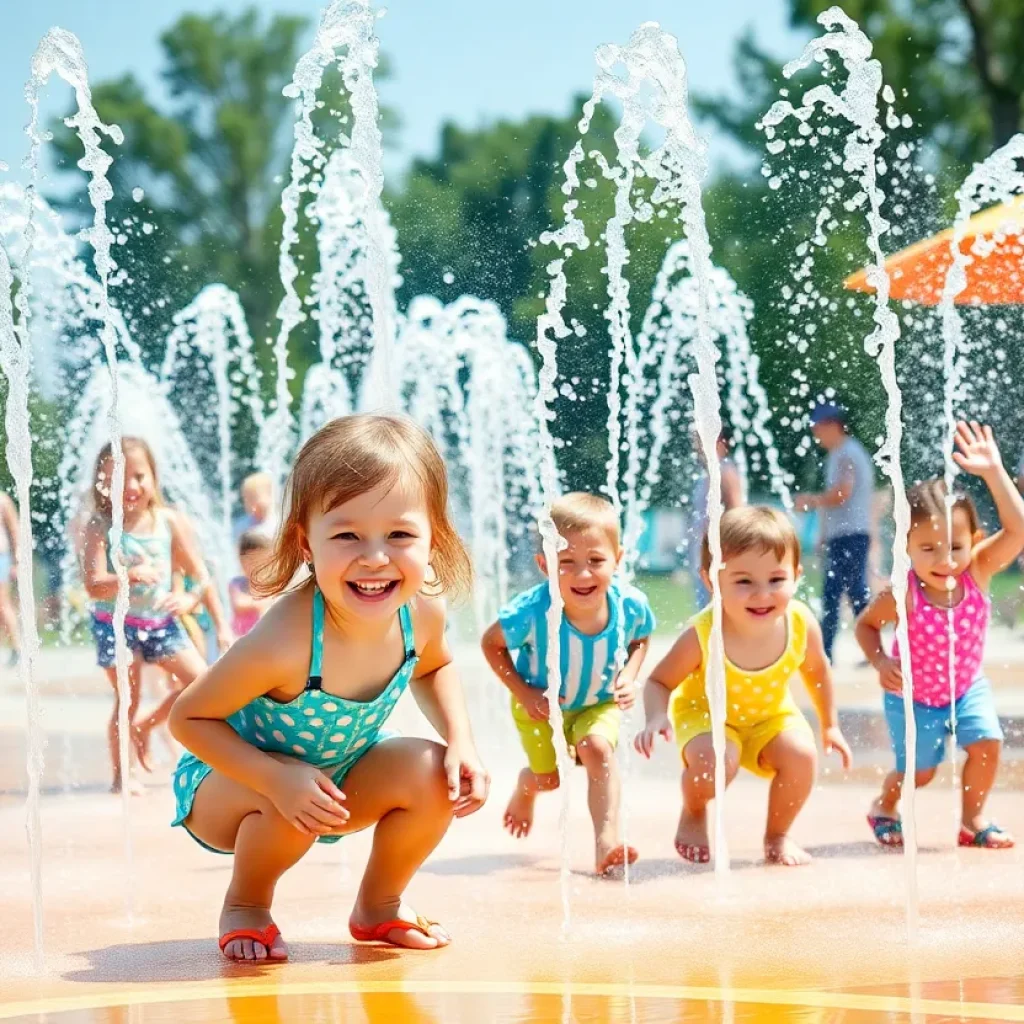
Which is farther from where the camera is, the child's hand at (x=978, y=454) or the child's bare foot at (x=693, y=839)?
the child's hand at (x=978, y=454)

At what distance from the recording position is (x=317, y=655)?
3285 millimetres

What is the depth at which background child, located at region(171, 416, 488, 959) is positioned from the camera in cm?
322

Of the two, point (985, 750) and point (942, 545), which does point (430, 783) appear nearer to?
point (985, 750)

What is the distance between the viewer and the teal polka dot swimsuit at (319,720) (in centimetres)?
330

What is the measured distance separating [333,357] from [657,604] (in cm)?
529

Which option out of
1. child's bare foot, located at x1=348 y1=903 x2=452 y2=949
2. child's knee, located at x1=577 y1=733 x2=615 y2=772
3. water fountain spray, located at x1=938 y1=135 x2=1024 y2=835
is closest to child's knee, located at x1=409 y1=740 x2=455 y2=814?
child's bare foot, located at x1=348 y1=903 x2=452 y2=949

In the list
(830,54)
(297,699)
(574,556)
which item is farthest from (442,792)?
(830,54)

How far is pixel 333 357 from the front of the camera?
2002 centimetres

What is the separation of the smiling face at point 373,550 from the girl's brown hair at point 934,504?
2069mm

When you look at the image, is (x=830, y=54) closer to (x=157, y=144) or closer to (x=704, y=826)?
(x=157, y=144)

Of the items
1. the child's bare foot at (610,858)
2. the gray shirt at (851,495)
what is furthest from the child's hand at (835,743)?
the gray shirt at (851,495)

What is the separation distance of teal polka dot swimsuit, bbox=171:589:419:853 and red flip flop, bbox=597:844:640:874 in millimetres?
894

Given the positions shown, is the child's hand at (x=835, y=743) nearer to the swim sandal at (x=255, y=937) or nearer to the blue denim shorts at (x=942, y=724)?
the blue denim shorts at (x=942, y=724)

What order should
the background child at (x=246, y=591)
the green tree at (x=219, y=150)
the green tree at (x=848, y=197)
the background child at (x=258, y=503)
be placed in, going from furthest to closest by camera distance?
the green tree at (x=219, y=150) < the green tree at (x=848, y=197) < the background child at (x=258, y=503) < the background child at (x=246, y=591)
